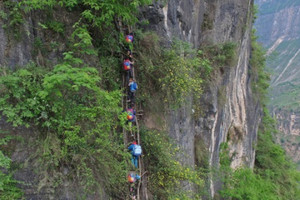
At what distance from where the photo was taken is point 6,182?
9.64 feet

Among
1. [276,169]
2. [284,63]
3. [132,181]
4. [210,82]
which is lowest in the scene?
[276,169]

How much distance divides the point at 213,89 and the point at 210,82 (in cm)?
31

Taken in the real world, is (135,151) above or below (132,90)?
below

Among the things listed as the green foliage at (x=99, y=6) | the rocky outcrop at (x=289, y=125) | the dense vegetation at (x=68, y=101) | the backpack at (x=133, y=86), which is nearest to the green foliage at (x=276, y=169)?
the backpack at (x=133, y=86)

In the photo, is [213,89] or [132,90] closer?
[132,90]

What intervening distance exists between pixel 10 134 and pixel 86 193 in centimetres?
141

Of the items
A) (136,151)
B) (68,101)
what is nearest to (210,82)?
(136,151)

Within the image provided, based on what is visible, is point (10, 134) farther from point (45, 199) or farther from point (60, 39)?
point (60, 39)

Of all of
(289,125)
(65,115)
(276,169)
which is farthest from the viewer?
(289,125)

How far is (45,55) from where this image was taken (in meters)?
3.71

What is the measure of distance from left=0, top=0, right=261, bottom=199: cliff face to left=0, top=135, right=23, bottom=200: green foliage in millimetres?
149

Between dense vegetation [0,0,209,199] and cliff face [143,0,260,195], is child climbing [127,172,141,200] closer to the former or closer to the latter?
dense vegetation [0,0,209,199]

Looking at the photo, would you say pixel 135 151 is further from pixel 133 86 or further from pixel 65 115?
pixel 65 115

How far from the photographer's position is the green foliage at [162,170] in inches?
186
